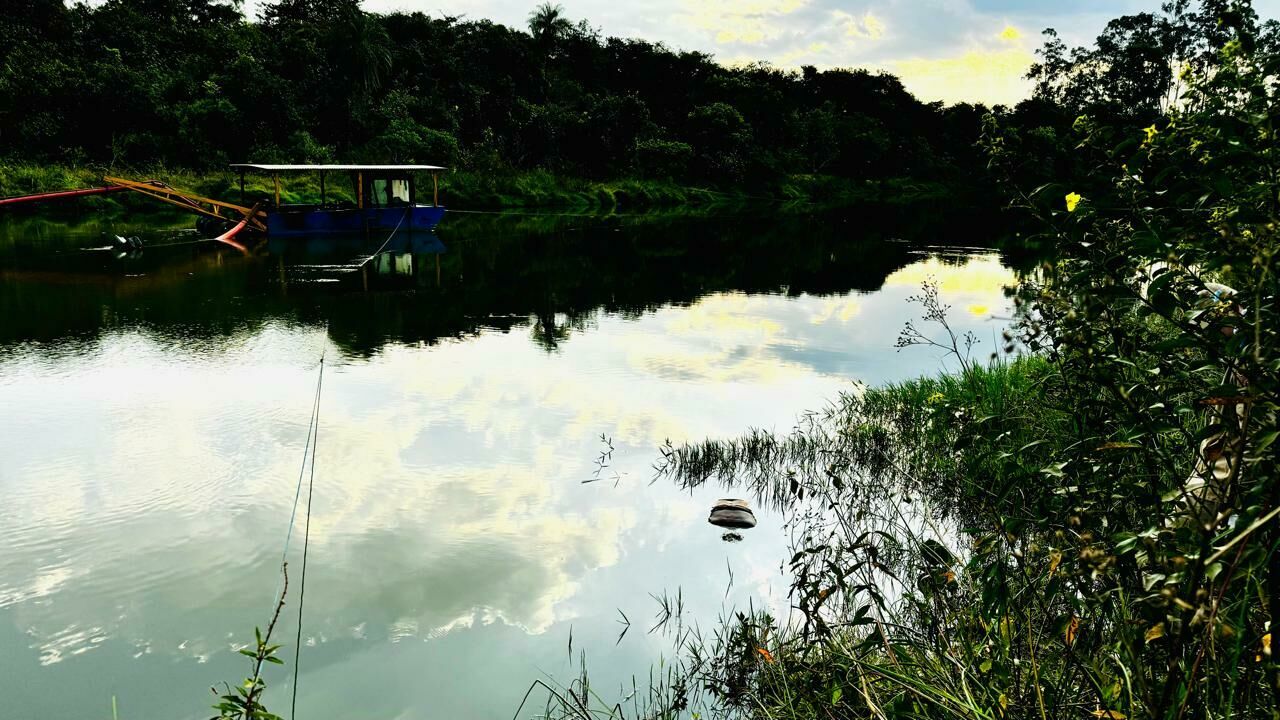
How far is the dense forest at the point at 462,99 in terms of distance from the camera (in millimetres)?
33406

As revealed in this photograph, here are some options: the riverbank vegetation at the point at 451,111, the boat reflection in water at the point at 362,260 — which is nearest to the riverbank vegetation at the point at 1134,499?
the boat reflection in water at the point at 362,260

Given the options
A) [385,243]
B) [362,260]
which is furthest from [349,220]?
[362,260]

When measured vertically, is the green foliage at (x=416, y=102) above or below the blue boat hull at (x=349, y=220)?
above

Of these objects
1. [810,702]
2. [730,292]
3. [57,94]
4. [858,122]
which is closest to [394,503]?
[810,702]

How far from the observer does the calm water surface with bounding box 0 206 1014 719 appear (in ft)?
13.0

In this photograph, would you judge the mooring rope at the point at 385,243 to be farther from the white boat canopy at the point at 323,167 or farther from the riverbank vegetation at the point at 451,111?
the riverbank vegetation at the point at 451,111

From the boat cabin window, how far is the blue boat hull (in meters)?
0.47

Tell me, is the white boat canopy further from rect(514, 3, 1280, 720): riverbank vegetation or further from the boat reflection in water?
rect(514, 3, 1280, 720): riverbank vegetation

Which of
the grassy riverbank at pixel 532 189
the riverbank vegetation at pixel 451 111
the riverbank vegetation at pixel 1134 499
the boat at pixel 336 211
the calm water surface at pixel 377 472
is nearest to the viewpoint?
the riverbank vegetation at pixel 1134 499

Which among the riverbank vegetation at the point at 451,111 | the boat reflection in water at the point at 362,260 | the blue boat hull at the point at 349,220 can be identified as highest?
the riverbank vegetation at the point at 451,111

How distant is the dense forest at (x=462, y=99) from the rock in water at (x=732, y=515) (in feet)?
77.9

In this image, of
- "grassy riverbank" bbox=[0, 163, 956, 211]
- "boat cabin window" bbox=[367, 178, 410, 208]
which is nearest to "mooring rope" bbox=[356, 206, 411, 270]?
"boat cabin window" bbox=[367, 178, 410, 208]

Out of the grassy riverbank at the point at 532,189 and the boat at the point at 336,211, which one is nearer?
the boat at the point at 336,211

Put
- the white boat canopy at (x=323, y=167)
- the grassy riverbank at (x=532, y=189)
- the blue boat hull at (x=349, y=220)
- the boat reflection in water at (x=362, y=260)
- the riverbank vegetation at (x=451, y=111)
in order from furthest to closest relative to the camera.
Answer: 1. the riverbank vegetation at (x=451, y=111)
2. the grassy riverbank at (x=532, y=189)
3. the blue boat hull at (x=349, y=220)
4. the white boat canopy at (x=323, y=167)
5. the boat reflection in water at (x=362, y=260)
